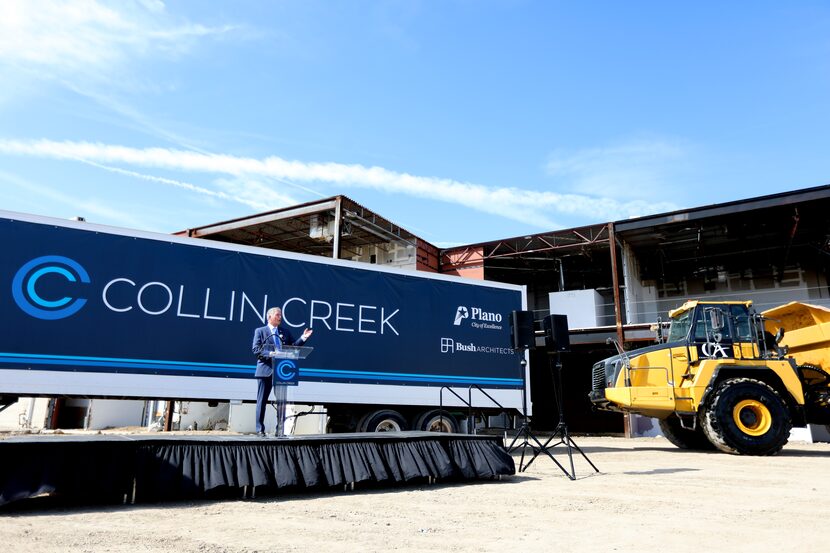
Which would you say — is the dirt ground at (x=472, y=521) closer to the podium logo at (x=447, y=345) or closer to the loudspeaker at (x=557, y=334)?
the loudspeaker at (x=557, y=334)

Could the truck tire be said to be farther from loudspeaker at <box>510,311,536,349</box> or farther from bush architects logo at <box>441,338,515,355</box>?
loudspeaker at <box>510,311,536,349</box>

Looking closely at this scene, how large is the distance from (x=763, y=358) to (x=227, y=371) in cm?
933

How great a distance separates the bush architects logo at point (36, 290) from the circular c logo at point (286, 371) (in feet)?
11.3

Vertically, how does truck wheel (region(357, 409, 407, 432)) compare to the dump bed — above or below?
below

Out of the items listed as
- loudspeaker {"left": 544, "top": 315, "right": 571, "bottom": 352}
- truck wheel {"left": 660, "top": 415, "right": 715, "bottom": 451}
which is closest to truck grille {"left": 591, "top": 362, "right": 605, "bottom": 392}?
truck wheel {"left": 660, "top": 415, "right": 715, "bottom": 451}

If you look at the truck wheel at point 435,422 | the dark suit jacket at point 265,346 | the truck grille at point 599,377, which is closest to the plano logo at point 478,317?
the truck wheel at point 435,422

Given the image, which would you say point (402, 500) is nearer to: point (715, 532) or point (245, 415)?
point (715, 532)

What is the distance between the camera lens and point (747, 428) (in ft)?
30.6

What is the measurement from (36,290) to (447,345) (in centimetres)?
617

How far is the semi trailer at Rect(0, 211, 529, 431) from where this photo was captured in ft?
22.9

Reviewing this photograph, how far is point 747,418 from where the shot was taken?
9398 mm

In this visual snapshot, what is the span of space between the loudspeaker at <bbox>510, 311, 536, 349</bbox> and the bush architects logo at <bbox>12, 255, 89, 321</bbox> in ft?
19.1

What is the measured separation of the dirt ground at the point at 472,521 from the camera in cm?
350

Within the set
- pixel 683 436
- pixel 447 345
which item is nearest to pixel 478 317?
pixel 447 345
